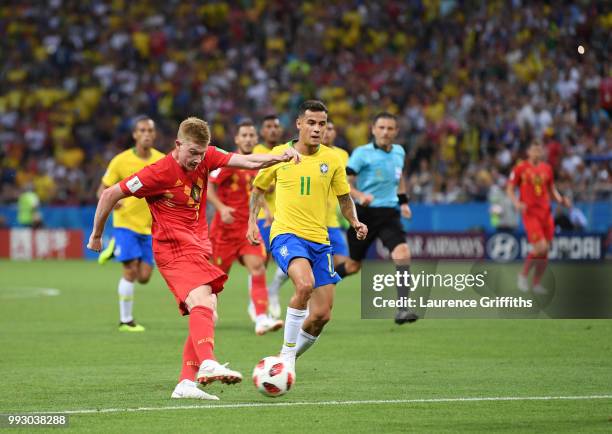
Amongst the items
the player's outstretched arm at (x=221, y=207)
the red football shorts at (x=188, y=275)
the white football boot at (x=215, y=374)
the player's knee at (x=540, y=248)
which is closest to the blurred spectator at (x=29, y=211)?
the player's knee at (x=540, y=248)

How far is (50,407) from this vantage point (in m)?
8.49

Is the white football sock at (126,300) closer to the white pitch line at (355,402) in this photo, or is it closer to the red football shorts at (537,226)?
the white pitch line at (355,402)

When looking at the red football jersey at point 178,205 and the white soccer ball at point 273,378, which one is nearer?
the white soccer ball at point 273,378

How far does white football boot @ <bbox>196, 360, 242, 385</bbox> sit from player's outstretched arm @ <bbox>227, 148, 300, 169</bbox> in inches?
60.8

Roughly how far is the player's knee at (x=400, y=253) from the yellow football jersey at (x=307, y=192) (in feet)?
14.6

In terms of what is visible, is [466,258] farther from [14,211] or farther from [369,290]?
[14,211]

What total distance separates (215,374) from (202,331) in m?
0.61

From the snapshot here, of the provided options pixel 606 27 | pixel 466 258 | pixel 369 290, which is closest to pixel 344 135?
pixel 466 258

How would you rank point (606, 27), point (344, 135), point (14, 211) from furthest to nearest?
1. point (14, 211)
2. point (344, 135)
3. point (606, 27)

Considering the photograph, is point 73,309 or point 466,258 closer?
point 73,309

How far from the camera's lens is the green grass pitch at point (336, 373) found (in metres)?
7.82

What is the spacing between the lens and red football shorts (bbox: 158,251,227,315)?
8797 mm

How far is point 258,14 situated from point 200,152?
2820 cm

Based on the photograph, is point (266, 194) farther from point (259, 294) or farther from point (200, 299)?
point (200, 299)
